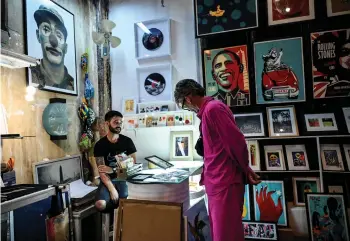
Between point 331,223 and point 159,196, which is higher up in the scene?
point 159,196

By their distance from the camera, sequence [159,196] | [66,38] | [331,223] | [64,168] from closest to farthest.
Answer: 1. [159,196]
2. [331,223]
3. [64,168]
4. [66,38]

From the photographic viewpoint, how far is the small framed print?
2.61 m

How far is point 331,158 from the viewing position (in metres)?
2.59

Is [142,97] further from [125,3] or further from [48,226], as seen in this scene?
[48,226]

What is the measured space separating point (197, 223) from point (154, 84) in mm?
1839

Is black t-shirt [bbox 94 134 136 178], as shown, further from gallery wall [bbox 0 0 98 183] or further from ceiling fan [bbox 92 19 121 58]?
ceiling fan [bbox 92 19 121 58]

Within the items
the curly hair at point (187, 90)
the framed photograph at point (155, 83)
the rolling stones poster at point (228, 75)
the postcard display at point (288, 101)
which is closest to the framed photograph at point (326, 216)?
the postcard display at point (288, 101)

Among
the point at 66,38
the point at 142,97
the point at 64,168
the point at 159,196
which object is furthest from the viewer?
the point at 142,97

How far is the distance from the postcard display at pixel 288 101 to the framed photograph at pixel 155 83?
0.61 m

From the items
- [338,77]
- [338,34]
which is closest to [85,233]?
[338,77]

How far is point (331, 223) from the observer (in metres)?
2.46

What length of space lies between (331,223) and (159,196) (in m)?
1.67

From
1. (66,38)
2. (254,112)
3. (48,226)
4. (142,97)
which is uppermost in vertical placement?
(66,38)

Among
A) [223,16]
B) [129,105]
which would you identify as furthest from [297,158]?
[129,105]
